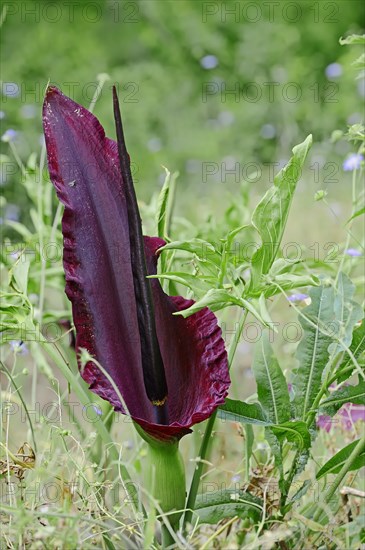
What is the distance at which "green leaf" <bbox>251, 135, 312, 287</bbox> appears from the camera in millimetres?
749

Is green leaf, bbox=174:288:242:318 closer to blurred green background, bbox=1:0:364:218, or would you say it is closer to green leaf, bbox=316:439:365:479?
green leaf, bbox=316:439:365:479

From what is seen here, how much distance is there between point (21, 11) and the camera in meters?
4.12

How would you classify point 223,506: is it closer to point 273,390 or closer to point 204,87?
point 273,390

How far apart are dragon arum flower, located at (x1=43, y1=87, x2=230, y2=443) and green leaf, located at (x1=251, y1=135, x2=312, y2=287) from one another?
72 mm

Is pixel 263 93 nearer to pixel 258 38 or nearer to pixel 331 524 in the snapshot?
pixel 258 38

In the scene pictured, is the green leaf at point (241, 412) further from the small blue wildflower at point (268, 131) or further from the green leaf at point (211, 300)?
the small blue wildflower at point (268, 131)

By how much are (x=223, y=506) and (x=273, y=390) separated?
122 millimetres

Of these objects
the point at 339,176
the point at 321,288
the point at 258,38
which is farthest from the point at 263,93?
the point at 321,288

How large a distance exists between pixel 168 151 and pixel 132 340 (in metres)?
3.42

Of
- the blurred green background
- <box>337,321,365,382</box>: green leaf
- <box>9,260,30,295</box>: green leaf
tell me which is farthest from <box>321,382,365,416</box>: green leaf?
the blurred green background

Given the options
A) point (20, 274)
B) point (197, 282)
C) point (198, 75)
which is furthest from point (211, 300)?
point (198, 75)

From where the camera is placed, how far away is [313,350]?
2.67ft

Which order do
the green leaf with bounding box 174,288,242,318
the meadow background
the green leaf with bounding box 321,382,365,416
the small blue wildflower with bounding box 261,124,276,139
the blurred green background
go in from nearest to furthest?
the green leaf with bounding box 174,288,242,318 < the green leaf with bounding box 321,382,365,416 < the meadow background < the blurred green background < the small blue wildflower with bounding box 261,124,276,139

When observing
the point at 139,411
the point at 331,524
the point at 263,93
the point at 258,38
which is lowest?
the point at 331,524
